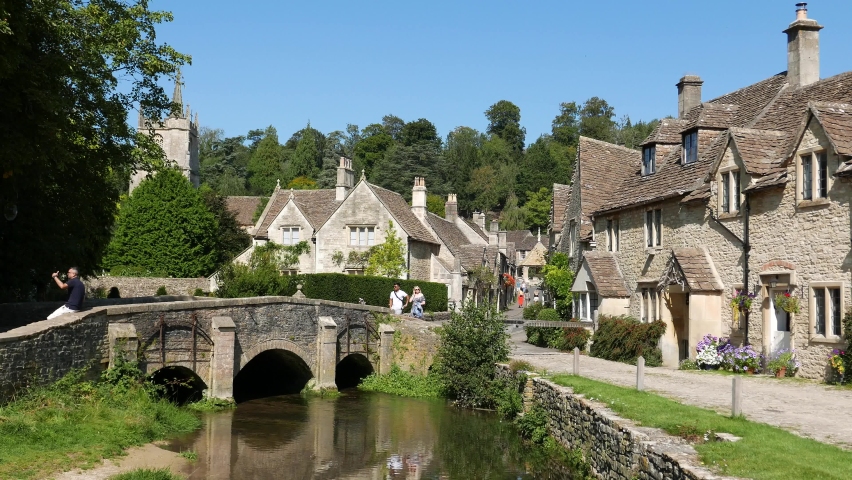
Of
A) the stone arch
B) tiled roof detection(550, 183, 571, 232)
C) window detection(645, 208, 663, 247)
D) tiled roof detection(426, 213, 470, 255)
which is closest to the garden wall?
the stone arch

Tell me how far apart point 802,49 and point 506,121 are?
13053cm

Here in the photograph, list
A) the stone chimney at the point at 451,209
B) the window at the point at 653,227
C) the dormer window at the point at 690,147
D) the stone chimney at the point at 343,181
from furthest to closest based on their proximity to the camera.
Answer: the stone chimney at the point at 451,209, the stone chimney at the point at 343,181, the window at the point at 653,227, the dormer window at the point at 690,147

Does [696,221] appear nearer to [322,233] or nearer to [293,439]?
[293,439]

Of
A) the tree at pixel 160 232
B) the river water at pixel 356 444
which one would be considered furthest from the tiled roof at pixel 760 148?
the tree at pixel 160 232

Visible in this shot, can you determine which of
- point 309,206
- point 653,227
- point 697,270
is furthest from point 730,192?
point 309,206

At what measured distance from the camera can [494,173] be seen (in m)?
125

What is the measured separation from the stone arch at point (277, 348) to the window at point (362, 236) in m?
22.5

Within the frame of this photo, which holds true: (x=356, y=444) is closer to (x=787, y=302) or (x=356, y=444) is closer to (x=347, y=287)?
(x=787, y=302)

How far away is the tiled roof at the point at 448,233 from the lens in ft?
175

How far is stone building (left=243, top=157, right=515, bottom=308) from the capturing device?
48719mm

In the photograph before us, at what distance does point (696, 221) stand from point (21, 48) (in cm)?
1824

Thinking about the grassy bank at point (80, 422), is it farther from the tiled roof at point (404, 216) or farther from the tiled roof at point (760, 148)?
the tiled roof at point (404, 216)

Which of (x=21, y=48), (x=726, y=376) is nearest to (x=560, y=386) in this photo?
(x=726, y=376)

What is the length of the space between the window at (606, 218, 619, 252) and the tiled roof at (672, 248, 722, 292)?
5358 millimetres
